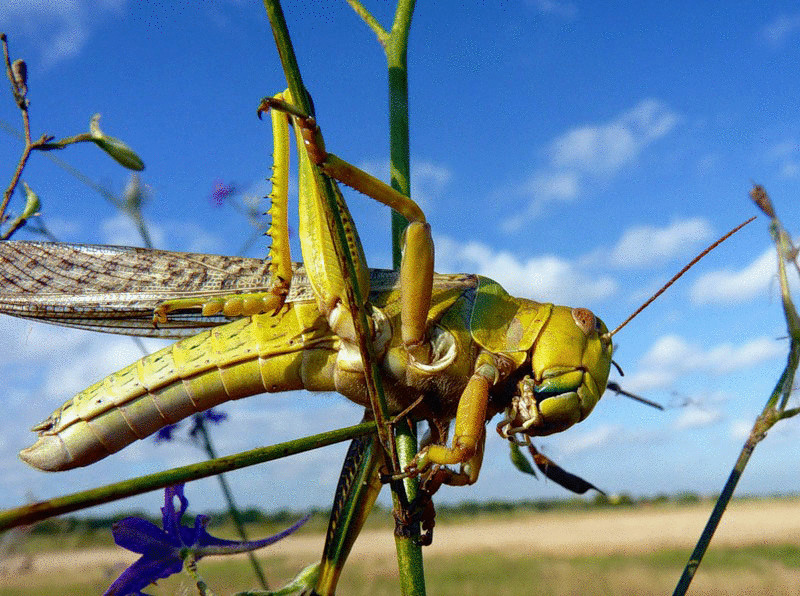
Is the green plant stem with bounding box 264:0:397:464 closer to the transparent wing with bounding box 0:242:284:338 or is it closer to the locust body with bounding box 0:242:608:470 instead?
the locust body with bounding box 0:242:608:470

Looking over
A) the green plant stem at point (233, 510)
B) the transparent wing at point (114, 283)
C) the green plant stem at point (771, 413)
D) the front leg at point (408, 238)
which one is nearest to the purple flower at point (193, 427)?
the green plant stem at point (233, 510)

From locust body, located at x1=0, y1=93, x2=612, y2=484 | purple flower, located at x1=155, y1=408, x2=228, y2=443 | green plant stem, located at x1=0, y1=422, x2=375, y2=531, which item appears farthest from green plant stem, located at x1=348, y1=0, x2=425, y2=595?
purple flower, located at x1=155, y1=408, x2=228, y2=443

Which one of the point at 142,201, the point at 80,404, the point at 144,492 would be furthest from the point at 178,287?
the point at 142,201

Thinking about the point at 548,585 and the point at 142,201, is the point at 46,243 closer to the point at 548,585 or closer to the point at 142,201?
the point at 142,201

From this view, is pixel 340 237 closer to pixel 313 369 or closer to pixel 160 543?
pixel 313 369

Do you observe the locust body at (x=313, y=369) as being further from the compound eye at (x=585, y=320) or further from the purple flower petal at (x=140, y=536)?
the purple flower petal at (x=140, y=536)

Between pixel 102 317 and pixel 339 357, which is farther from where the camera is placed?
pixel 102 317

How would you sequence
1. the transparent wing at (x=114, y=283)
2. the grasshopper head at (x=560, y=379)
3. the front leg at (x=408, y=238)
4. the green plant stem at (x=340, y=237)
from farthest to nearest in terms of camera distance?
the transparent wing at (x=114, y=283), the grasshopper head at (x=560, y=379), the front leg at (x=408, y=238), the green plant stem at (x=340, y=237)
